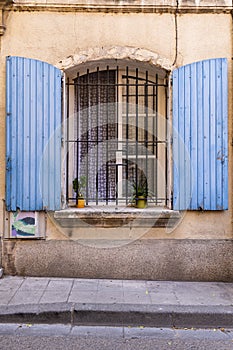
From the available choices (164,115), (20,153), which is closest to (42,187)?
(20,153)

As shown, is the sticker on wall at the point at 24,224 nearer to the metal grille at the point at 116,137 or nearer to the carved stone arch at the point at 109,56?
the metal grille at the point at 116,137

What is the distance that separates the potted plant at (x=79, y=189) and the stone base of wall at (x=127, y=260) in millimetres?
567

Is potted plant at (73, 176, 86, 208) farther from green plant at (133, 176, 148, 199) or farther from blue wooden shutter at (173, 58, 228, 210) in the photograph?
blue wooden shutter at (173, 58, 228, 210)

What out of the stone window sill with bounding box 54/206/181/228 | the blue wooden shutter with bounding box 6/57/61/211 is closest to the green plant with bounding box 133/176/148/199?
Answer: the stone window sill with bounding box 54/206/181/228

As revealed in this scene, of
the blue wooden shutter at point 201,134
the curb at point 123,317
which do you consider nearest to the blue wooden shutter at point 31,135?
the curb at point 123,317

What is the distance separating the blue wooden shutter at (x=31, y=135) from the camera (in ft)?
17.1

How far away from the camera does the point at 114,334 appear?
3.94 metres

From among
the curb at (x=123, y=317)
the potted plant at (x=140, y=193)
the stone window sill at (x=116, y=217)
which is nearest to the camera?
the curb at (x=123, y=317)

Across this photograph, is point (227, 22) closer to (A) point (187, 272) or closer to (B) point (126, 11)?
(B) point (126, 11)

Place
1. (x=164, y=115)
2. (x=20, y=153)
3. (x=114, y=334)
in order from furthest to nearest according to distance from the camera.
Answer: (x=164, y=115), (x=20, y=153), (x=114, y=334)

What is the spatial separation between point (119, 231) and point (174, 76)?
2.25 metres

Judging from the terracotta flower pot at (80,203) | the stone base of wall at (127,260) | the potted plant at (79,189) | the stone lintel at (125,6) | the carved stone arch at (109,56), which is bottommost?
the stone base of wall at (127,260)

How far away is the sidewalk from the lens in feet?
13.6

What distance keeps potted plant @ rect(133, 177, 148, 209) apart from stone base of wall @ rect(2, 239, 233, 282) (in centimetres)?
56
